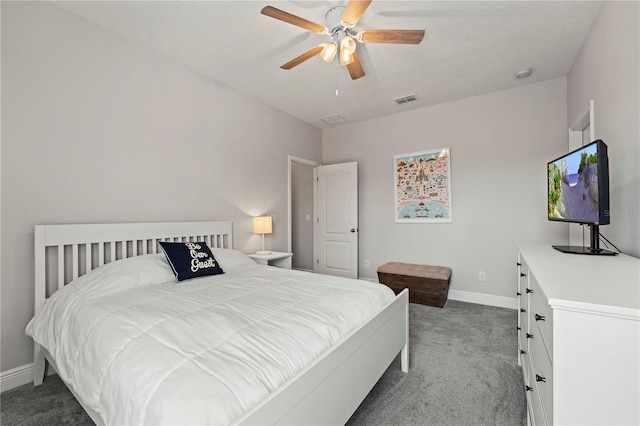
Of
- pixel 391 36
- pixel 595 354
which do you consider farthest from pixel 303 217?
pixel 595 354

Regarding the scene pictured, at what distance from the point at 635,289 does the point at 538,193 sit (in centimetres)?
298

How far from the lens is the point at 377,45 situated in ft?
8.36

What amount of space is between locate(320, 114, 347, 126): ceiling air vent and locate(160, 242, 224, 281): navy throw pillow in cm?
297

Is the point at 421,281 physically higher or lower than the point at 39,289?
lower

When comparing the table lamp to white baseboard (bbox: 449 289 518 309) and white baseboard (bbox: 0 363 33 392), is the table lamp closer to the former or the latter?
white baseboard (bbox: 0 363 33 392)

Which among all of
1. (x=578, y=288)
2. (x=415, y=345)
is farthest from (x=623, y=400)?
(x=415, y=345)

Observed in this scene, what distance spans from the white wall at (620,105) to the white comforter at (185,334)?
1.55m

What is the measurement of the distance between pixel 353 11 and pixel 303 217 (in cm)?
395

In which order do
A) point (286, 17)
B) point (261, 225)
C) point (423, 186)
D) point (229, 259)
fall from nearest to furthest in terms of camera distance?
point (286, 17) → point (229, 259) → point (261, 225) → point (423, 186)

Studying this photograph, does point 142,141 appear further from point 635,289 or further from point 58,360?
point 635,289

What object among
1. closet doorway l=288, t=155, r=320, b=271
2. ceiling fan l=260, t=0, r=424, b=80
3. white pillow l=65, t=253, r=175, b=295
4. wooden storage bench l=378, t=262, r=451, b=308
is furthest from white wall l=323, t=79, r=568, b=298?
white pillow l=65, t=253, r=175, b=295

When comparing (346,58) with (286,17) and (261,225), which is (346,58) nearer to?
(286,17)

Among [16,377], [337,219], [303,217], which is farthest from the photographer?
[303,217]

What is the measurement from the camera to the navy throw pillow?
2.20 metres
